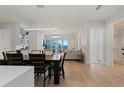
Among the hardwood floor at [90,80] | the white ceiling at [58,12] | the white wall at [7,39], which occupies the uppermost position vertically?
the white ceiling at [58,12]

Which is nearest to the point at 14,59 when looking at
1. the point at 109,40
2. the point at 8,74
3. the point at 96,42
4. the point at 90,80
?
the point at 90,80

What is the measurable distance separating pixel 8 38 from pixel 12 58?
5.34 meters

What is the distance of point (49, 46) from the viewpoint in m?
18.0

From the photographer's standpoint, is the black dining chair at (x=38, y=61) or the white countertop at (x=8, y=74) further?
the black dining chair at (x=38, y=61)

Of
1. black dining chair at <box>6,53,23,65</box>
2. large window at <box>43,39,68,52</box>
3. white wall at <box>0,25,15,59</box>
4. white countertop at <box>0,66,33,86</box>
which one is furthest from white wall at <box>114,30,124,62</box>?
white countertop at <box>0,66,33,86</box>

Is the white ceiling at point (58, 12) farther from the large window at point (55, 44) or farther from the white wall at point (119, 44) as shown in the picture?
the large window at point (55, 44)

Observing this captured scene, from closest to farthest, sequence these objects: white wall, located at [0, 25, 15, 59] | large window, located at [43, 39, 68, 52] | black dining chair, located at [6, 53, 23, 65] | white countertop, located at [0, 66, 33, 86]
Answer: white countertop, located at [0, 66, 33, 86] → black dining chair, located at [6, 53, 23, 65] → white wall, located at [0, 25, 15, 59] → large window, located at [43, 39, 68, 52]

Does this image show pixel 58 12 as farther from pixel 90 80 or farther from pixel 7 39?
pixel 7 39

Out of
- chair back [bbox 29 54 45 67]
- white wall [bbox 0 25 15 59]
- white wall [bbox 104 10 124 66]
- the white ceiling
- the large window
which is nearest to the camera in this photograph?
chair back [bbox 29 54 45 67]

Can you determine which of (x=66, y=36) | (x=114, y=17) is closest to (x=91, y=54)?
(x=114, y=17)

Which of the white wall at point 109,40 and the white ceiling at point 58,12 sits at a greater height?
the white ceiling at point 58,12

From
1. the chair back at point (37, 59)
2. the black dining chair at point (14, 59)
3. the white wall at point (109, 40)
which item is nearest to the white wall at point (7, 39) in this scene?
the black dining chair at point (14, 59)

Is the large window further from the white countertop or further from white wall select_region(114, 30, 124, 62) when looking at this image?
the white countertop
